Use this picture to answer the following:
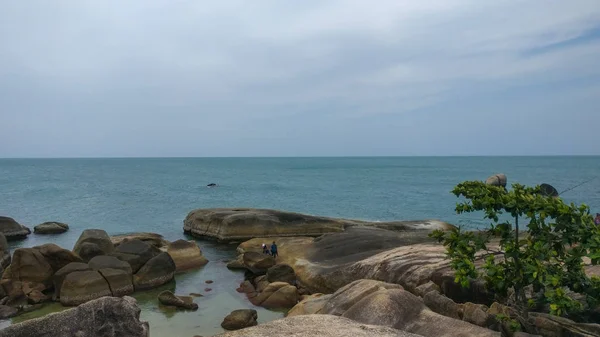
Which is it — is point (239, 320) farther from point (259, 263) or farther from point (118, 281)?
point (259, 263)

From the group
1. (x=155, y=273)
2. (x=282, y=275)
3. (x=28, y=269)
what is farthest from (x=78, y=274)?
(x=282, y=275)

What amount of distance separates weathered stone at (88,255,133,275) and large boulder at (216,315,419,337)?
647 inches

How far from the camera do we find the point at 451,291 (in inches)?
647

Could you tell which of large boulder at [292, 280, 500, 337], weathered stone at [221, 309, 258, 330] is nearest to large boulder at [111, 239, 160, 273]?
weathered stone at [221, 309, 258, 330]

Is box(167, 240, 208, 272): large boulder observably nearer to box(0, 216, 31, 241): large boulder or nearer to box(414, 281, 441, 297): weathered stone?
box(414, 281, 441, 297): weathered stone

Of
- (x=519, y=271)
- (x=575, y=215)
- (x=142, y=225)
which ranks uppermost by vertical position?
(x=575, y=215)

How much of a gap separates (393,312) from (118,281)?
1616cm

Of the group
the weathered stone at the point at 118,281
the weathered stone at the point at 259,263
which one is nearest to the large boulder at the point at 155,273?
the weathered stone at the point at 118,281

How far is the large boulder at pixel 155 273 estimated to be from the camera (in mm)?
24750

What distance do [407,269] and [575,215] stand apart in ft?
36.5

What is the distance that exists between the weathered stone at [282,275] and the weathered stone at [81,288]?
353 inches

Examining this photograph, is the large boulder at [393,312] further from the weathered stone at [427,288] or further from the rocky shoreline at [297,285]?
the weathered stone at [427,288]

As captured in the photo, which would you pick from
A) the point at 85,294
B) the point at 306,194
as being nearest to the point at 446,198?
the point at 306,194

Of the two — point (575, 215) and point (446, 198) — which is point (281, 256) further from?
point (446, 198)
